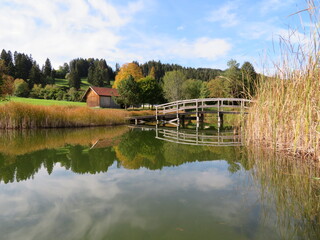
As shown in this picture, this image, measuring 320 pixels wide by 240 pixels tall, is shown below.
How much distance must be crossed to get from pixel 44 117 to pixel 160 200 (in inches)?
439

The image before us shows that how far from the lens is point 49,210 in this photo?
6.81 feet

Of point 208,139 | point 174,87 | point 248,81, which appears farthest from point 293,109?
point 174,87

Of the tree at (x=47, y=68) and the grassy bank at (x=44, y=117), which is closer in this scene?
the grassy bank at (x=44, y=117)

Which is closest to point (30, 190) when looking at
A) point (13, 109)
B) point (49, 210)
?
point (49, 210)

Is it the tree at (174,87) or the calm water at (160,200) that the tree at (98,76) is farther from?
the calm water at (160,200)

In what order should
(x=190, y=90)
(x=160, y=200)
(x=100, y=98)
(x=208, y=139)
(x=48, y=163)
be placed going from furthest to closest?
(x=190, y=90) → (x=100, y=98) → (x=208, y=139) → (x=48, y=163) → (x=160, y=200)

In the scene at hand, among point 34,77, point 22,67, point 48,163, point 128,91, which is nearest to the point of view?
point 48,163

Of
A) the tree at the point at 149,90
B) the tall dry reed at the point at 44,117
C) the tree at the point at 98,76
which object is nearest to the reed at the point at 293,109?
the tall dry reed at the point at 44,117

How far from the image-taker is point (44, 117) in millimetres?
11625

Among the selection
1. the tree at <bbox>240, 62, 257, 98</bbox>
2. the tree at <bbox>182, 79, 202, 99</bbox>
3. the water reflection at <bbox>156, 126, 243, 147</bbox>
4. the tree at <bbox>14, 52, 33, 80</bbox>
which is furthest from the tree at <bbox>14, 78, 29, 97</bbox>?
the tree at <bbox>240, 62, 257, 98</bbox>

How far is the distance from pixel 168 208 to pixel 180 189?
0.54 meters

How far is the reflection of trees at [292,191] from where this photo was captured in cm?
169

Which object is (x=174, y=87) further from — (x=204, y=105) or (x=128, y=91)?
(x=204, y=105)

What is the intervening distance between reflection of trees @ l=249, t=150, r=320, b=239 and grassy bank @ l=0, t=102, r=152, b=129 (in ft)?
35.3
